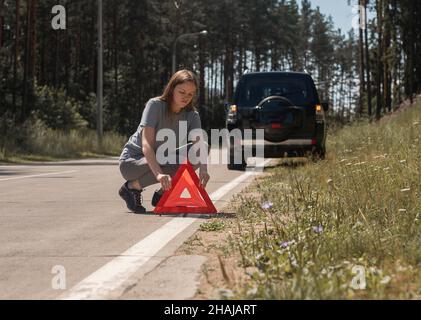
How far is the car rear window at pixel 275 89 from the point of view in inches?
599

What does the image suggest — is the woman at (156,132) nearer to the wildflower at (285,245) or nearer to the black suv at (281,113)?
the wildflower at (285,245)

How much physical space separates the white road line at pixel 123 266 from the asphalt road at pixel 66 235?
2 centimetres

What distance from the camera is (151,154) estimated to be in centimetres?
763

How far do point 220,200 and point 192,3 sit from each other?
66.2 metres

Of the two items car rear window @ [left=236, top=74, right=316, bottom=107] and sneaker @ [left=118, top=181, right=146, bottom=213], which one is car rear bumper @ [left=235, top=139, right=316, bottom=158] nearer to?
car rear window @ [left=236, top=74, right=316, bottom=107]

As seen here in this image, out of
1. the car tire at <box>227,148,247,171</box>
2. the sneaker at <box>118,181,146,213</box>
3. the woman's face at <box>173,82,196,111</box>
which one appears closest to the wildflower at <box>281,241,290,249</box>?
the woman's face at <box>173,82,196,111</box>

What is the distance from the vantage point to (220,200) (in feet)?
32.0

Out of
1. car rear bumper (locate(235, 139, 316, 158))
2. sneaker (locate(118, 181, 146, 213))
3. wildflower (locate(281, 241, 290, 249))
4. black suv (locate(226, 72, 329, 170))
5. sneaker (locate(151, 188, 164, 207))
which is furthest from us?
car rear bumper (locate(235, 139, 316, 158))

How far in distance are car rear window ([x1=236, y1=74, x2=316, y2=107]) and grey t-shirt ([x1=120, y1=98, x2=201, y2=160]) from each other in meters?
6.98

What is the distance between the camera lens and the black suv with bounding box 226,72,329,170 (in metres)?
14.7

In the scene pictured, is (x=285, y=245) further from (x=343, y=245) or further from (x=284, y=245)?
(x=343, y=245)

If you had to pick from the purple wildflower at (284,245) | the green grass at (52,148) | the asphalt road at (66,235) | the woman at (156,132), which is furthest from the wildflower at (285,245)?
the green grass at (52,148)

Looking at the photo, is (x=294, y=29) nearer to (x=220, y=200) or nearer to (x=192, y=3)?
(x=192, y=3)

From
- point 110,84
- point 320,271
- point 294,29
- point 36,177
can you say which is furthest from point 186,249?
point 294,29
